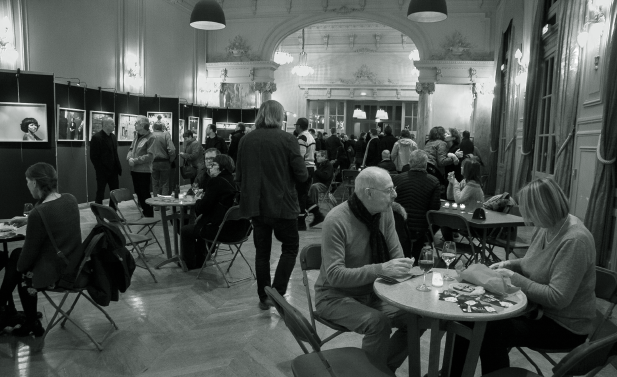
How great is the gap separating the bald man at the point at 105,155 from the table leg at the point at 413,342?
6.74 meters

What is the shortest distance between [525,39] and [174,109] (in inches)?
308

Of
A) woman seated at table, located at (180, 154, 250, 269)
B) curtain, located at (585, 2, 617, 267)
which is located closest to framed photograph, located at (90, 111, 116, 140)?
woman seated at table, located at (180, 154, 250, 269)

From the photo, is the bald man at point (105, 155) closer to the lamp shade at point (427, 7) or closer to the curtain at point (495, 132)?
the lamp shade at point (427, 7)

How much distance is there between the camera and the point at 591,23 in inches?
200

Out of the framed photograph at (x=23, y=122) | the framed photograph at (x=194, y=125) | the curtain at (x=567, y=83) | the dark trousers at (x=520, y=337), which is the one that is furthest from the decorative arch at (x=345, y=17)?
the dark trousers at (x=520, y=337)

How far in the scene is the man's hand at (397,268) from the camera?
2461 mm

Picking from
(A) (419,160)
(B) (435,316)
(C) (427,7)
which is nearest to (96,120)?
(C) (427,7)

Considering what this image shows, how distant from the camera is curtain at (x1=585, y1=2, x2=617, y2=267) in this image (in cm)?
446

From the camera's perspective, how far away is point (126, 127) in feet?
34.0

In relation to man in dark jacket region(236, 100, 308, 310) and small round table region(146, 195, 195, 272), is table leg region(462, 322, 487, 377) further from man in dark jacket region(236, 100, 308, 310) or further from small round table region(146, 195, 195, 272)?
small round table region(146, 195, 195, 272)

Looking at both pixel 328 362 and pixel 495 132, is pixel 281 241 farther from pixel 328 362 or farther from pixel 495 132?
pixel 495 132

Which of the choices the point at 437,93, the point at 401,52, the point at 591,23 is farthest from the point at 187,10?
the point at 591,23

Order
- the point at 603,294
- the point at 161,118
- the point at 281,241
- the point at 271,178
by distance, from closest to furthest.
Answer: the point at 603,294 < the point at 271,178 < the point at 281,241 < the point at 161,118

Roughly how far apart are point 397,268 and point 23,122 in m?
7.12
